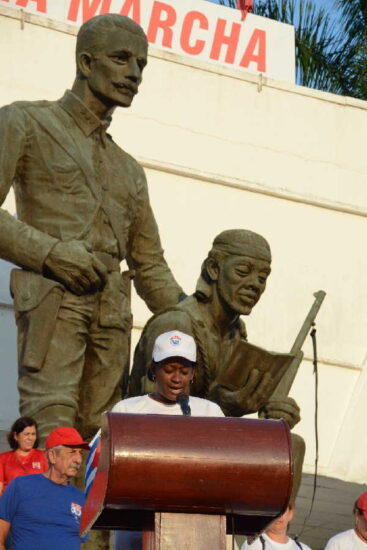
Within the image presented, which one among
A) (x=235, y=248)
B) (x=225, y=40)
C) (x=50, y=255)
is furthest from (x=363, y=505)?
(x=225, y=40)

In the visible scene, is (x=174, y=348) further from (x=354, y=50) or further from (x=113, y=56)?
(x=354, y=50)

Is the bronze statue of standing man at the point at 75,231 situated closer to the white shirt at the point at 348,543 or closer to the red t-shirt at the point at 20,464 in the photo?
the red t-shirt at the point at 20,464

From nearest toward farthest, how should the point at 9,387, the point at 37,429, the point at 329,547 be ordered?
the point at 37,429 → the point at 329,547 → the point at 9,387

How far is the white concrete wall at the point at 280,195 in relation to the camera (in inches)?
648

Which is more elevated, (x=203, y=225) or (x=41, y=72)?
(x=41, y=72)

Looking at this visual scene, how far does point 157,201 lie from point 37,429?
813 centimetres

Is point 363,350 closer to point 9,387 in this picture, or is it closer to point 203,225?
point 203,225

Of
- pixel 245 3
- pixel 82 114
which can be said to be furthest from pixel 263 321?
pixel 82 114

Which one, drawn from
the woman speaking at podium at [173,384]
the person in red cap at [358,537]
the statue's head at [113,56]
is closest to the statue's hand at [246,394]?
the person in red cap at [358,537]

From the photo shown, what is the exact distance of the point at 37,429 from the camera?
8508mm

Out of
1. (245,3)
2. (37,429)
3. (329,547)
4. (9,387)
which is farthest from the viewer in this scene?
(245,3)

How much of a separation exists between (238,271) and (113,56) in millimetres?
1311

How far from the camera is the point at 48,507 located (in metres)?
7.81

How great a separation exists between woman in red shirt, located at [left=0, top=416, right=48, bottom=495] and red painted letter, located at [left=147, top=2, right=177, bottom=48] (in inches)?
399
